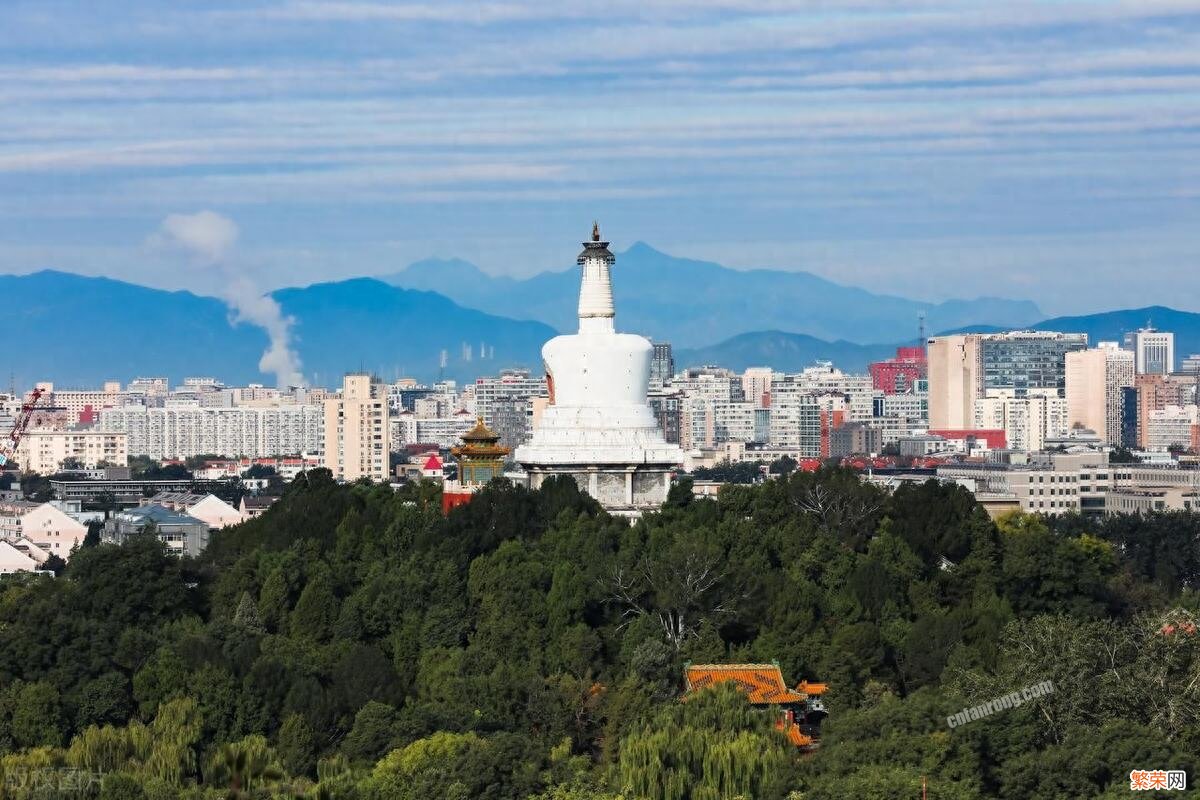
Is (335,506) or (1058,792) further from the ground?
(335,506)

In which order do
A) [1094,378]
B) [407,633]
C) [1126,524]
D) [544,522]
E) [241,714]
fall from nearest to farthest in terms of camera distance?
[241,714] → [407,633] → [544,522] → [1126,524] → [1094,378]

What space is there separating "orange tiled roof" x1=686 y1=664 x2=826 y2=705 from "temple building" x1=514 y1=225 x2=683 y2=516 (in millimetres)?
7818

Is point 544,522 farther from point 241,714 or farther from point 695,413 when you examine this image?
point 695,413

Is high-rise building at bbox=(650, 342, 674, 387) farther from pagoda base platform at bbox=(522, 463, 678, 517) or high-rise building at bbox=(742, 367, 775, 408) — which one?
pagoda base platform at bbox=(522, 463, 678, 517)

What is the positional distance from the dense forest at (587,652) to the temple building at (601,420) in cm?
134

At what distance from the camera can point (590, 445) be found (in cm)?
4222

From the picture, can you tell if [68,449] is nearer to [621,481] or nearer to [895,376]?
[895,376]

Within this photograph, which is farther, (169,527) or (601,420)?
(169,527)

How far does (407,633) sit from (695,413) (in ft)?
389

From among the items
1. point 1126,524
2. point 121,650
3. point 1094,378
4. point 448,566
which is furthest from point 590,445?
point 1094,378

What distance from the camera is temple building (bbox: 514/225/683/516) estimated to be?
4212 centimetres

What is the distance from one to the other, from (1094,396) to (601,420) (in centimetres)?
10589

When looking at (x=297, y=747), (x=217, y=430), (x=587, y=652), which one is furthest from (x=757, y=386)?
(x=297, y=747)
